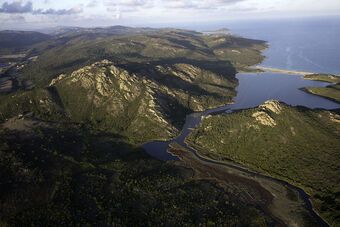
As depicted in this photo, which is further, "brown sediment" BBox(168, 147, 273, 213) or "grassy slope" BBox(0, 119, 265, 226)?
"brown sediment" BBox(168, 147, 273, 213)

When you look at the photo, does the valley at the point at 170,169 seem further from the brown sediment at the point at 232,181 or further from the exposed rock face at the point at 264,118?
the exposed rock face at the point at 264,118

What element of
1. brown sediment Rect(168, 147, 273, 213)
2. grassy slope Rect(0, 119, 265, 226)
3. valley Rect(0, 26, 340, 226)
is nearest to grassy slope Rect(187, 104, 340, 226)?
valley Rect(0, 26, 340, 226)

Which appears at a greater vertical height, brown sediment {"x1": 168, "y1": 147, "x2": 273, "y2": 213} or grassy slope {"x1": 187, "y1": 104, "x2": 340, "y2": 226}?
grassy slope {"x1": 187, "y1": 104, "x2": 340, "y2": 226}

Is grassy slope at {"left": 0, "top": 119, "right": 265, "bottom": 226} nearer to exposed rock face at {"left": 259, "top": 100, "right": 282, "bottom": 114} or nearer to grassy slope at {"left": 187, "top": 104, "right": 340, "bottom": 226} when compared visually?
grassy slope at {"left": 187, "top": 104, "right": 340, "bottom": 226}

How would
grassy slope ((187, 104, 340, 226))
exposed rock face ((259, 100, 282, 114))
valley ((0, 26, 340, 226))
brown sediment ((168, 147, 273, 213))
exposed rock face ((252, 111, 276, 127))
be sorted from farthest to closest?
exposed rock face ((259, 100, 282, 114)) → exposed rock face ((252, 111, 276, 127)) → grassy slope ((187, 104, 340, 226)) → brown sediment ((168, 147, 273, 213)) → valley ((0, 26, 340, 226))

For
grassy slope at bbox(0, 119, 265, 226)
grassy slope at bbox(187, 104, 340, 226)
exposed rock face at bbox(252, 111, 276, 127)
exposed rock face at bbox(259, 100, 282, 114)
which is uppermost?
exposed rock face at bbox(259, 100, 282, 114)

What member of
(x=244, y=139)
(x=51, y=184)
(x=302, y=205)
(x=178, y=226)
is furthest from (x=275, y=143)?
(x=51, y=184)

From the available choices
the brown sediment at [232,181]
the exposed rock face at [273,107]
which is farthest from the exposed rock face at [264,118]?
the brown sediment at [232,181]
